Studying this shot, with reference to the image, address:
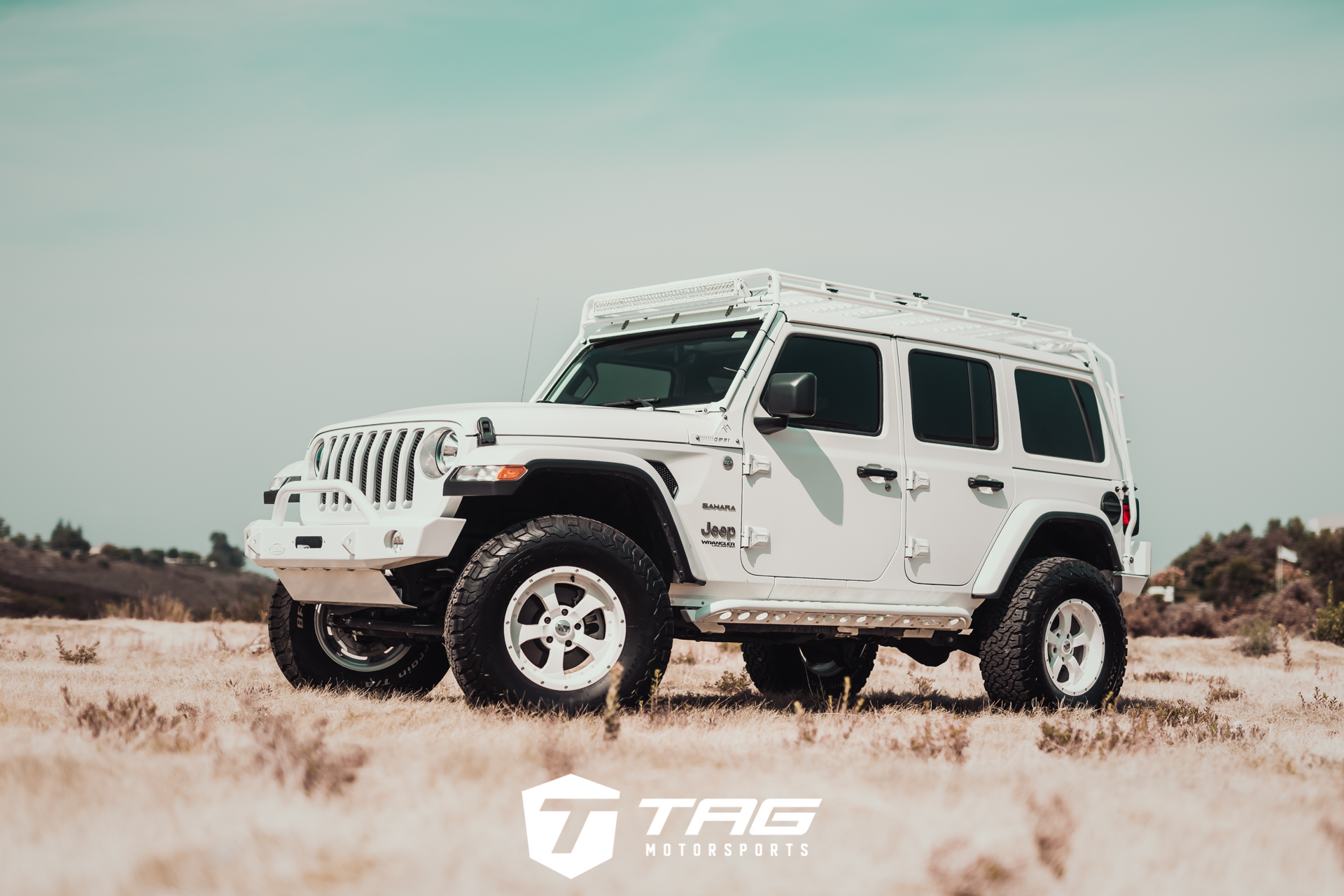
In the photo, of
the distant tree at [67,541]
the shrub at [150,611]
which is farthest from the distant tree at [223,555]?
the shrub at [150,611]

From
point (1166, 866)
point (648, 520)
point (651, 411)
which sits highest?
point (651, 411)

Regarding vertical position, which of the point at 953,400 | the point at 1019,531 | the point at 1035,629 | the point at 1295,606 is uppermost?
the point at 953,400

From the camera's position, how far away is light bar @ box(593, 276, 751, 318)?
7449 mm

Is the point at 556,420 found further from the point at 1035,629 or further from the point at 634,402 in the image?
the point at 1035,629

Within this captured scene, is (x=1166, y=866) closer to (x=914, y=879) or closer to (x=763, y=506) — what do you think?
(x=914, y=879)

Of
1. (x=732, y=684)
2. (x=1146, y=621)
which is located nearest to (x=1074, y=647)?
(x=732, y=684)

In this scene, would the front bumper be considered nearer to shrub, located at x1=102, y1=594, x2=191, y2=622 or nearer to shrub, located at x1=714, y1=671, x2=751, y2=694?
shrub, located at x1=714, y1=671, x2=751, y2=694

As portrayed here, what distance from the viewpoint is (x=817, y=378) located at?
289 inches

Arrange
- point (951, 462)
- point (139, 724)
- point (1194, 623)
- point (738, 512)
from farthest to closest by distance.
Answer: point (1194, 623)
point (951, 462)
point (738, 512)
point (139, 724)

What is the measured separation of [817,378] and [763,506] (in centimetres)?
97

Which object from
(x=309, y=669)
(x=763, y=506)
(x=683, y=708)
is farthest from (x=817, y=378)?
(x=309, y=669)

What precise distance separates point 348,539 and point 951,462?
3.73 meters

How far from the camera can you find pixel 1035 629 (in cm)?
764

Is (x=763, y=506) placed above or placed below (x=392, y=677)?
above
